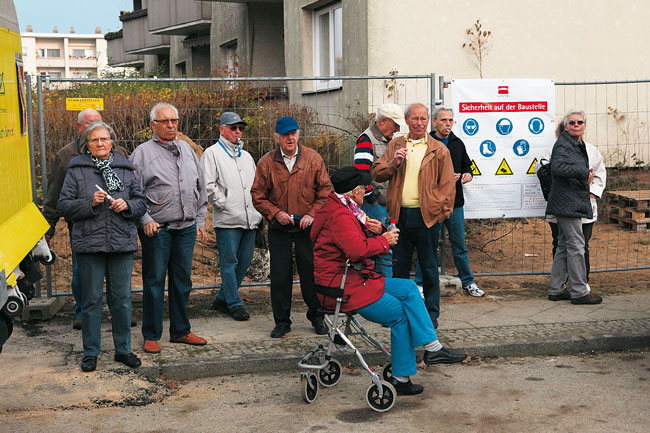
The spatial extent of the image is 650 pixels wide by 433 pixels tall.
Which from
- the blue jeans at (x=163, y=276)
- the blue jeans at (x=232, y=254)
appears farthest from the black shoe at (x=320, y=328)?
the blue jeans at (x=163, y=276)

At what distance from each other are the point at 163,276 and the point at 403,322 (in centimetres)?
223

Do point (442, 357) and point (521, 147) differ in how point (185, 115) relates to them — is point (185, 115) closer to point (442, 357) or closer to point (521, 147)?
point (521, 147)

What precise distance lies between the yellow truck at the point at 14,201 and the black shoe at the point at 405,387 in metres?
2.55

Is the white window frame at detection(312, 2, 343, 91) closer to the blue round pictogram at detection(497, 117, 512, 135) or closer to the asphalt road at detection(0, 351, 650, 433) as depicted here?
the blue round pictogram at detection(497, 117, 512, 135)

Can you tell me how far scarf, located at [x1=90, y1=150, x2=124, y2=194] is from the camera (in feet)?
19.6

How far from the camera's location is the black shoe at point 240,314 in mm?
7598

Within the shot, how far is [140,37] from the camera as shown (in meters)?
31.2

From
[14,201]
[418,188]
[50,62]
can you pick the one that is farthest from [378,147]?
[50,62]

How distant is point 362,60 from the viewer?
13.1 metres

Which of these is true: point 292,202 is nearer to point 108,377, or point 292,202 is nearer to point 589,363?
point 108,377

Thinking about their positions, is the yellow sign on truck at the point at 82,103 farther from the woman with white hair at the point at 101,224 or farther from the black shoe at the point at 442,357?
the black shoe at the point at 442,357

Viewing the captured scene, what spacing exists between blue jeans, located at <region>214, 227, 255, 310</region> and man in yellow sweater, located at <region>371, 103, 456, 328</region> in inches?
60.4

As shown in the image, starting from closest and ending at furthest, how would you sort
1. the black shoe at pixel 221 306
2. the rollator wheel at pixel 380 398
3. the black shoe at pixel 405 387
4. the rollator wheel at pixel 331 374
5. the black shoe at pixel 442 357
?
1. the rollator wheel at pixel 380 398
2. the black shoe at pixel 405 387
3. the rollator wheel at pixel 331 374
4. the black shoe at pixel 442 357
5. the black shoe at pixel 221 306

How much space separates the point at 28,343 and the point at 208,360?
1.75 metres
